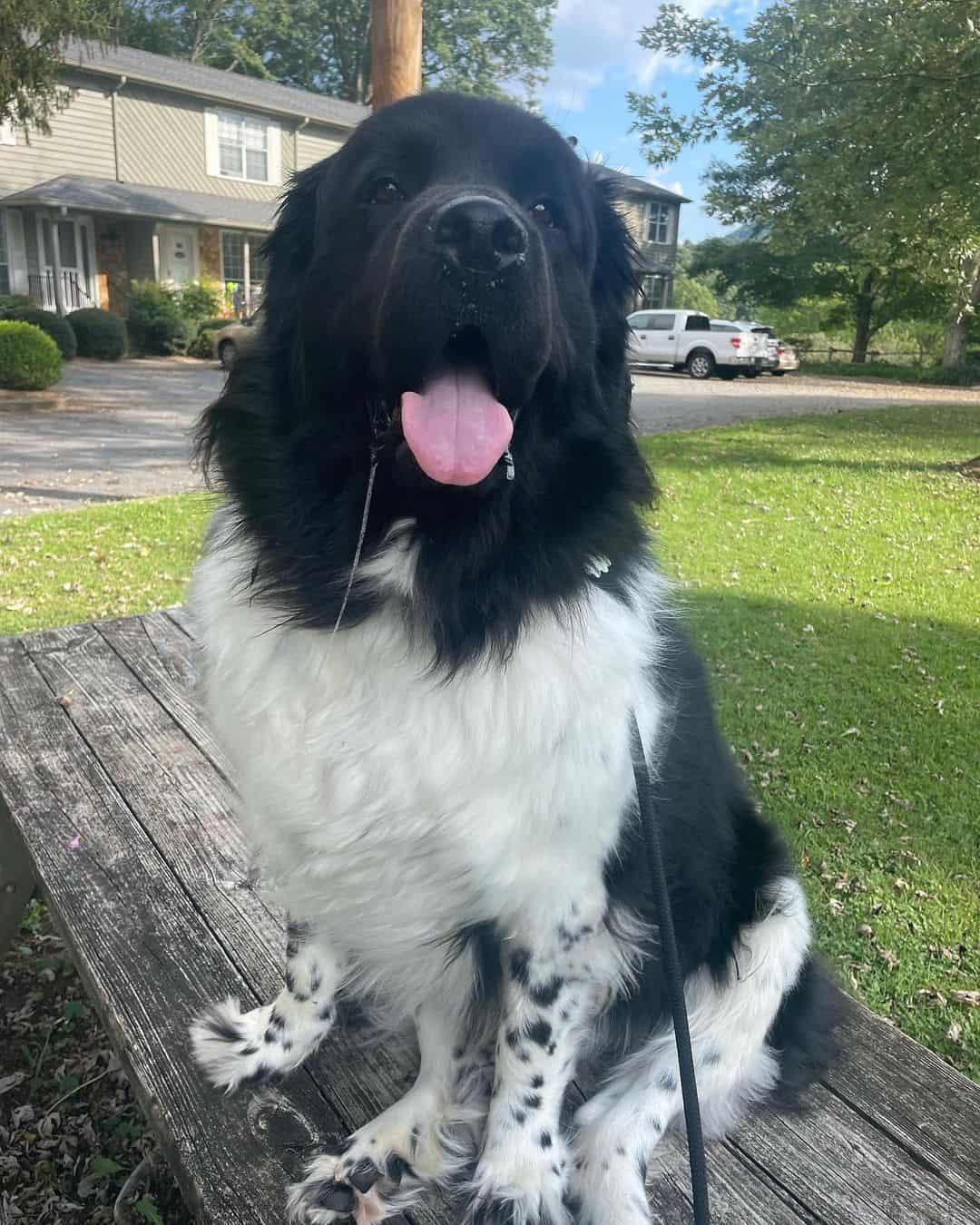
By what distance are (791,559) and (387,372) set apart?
642cm

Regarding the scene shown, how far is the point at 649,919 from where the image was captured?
73.5 inches

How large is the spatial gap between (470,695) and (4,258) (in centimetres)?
2828

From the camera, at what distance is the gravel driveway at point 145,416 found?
31.4ft

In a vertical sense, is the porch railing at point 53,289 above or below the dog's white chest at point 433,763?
above

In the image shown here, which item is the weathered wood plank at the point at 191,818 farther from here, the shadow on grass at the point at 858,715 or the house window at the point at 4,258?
the house window at the point at 4,258

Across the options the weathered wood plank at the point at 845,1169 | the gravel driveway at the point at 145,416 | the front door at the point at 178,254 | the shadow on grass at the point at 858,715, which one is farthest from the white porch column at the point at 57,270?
the weathered wood plank at the point at 845,1169

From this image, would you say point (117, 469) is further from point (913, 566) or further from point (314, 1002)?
point (314, 1002)

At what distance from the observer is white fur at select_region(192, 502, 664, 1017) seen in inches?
66.0

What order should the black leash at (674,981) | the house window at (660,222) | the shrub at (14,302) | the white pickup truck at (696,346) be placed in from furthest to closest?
the house window at (660,222) < the white pickup truck at (696,346) < the shrub at (14,302) < the black leash at (674,981)

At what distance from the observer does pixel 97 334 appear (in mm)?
21703

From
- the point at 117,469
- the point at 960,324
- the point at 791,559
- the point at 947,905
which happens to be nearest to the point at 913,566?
the point at 791,559

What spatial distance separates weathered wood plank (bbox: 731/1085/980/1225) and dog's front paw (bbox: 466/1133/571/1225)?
1.20ft

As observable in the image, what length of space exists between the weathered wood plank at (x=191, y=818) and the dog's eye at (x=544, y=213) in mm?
1833

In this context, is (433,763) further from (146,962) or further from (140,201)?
(140,201)
